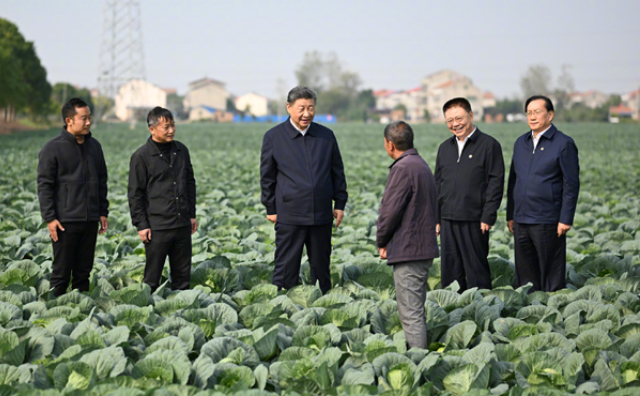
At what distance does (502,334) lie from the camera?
12.6 ft

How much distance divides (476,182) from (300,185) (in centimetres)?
129

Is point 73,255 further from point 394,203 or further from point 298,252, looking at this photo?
point 394,203

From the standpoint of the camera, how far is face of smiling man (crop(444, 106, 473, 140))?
4402 mm

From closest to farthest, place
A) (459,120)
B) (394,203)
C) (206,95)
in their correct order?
(394,203) < (459,120) < (206,95)

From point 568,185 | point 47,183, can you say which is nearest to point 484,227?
point 568,185

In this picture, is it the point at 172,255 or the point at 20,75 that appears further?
the point at 20,75

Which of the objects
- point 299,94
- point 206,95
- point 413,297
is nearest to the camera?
point 413,297

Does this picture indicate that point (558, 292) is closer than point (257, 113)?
Yes

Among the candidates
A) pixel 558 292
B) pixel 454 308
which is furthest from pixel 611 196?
pixel 454 308

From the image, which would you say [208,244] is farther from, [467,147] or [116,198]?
[116,198]

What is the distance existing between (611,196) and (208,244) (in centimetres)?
803

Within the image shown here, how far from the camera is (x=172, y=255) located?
15.3 feet

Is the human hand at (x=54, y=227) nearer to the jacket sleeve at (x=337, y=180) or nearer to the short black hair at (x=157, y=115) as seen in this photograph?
the short black hair at (x=157, y=115)

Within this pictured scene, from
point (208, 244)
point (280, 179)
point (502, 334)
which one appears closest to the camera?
point (502, 334)
